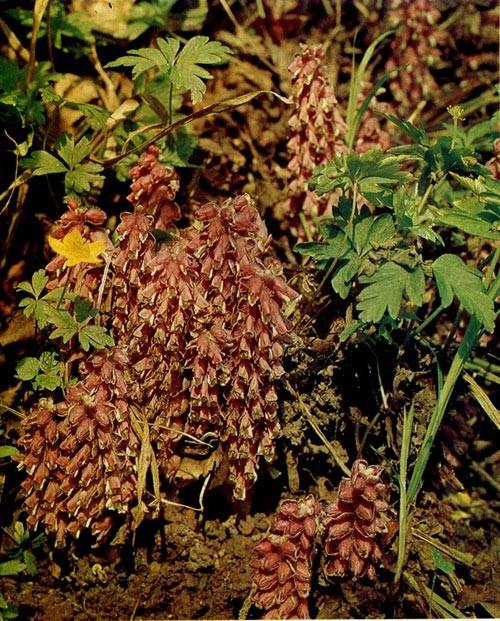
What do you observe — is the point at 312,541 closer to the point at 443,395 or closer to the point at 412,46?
the point at 443,395

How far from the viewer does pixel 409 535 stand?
2107 millimetres

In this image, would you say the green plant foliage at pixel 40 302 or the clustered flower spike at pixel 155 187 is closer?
the green plant foliage at pixel 40 302

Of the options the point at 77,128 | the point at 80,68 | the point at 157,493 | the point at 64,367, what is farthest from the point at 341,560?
the point at 80,68

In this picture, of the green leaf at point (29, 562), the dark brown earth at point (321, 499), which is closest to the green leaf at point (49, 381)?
the dark brown earth at point (321, 499)

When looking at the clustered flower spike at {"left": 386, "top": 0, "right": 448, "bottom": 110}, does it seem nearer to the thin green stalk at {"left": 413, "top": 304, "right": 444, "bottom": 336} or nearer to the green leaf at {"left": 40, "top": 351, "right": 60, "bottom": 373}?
the thin green stalk at {"left": 413, "top": 304, "right": 444, "bottom": 336}

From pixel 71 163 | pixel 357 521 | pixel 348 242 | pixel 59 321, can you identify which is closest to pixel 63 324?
pixel 59 321

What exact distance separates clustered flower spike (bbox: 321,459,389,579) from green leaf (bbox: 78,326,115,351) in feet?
2.32

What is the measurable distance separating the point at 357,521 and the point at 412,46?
215cm

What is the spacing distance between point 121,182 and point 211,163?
0.35 m

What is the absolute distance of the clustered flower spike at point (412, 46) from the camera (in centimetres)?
315

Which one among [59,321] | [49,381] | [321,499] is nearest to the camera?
[59,321]

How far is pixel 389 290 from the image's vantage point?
188 cm

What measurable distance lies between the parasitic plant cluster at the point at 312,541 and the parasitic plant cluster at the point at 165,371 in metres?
0.19

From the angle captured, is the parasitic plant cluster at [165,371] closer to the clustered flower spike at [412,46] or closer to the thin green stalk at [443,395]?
the thin green stalk at [443,395]
